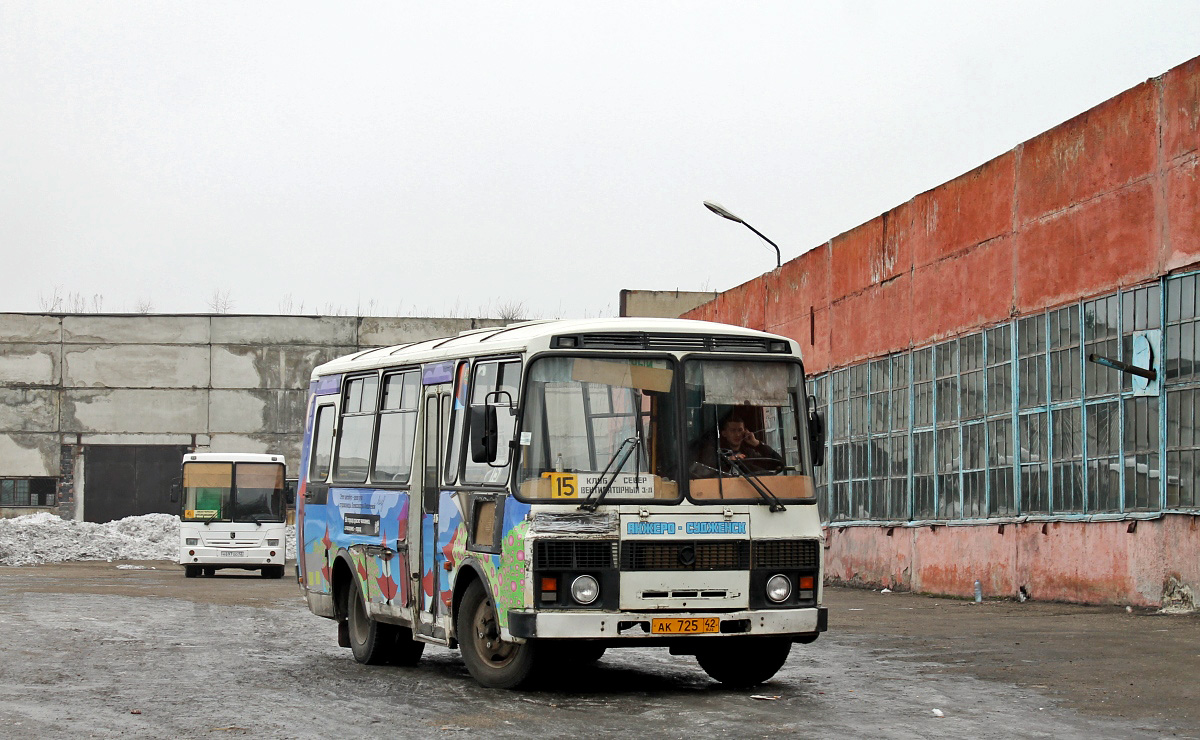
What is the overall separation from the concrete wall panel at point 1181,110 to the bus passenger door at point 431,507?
1007cm

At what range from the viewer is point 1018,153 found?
2375cm

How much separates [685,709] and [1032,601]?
13070 mm

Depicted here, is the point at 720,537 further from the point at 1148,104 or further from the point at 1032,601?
the point at 1032,601

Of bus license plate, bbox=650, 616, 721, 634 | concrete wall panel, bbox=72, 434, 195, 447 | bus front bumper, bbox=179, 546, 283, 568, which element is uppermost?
concrete wall panel, bbox=72, 434, 195, 447

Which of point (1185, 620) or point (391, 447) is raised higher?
point (391, 447)

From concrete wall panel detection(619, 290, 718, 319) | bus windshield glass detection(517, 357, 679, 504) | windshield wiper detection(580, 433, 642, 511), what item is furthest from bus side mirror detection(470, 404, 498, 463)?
concrete wall panel detection(619, 290, 718, 319)

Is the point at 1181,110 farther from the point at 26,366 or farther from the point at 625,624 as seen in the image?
the point at 26,366

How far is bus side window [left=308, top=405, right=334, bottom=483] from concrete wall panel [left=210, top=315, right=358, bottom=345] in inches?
1762

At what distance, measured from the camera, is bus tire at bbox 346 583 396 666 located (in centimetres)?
1500

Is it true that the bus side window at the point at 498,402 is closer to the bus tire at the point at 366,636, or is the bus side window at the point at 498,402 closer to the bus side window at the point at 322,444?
the bus tire at the point at 366,636

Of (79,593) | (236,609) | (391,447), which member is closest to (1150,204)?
(391,447)

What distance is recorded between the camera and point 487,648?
41.2 feet

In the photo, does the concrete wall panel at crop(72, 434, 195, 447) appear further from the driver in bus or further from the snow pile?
the driver in bus

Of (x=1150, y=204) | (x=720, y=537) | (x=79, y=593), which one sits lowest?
(x=79, y=593)
